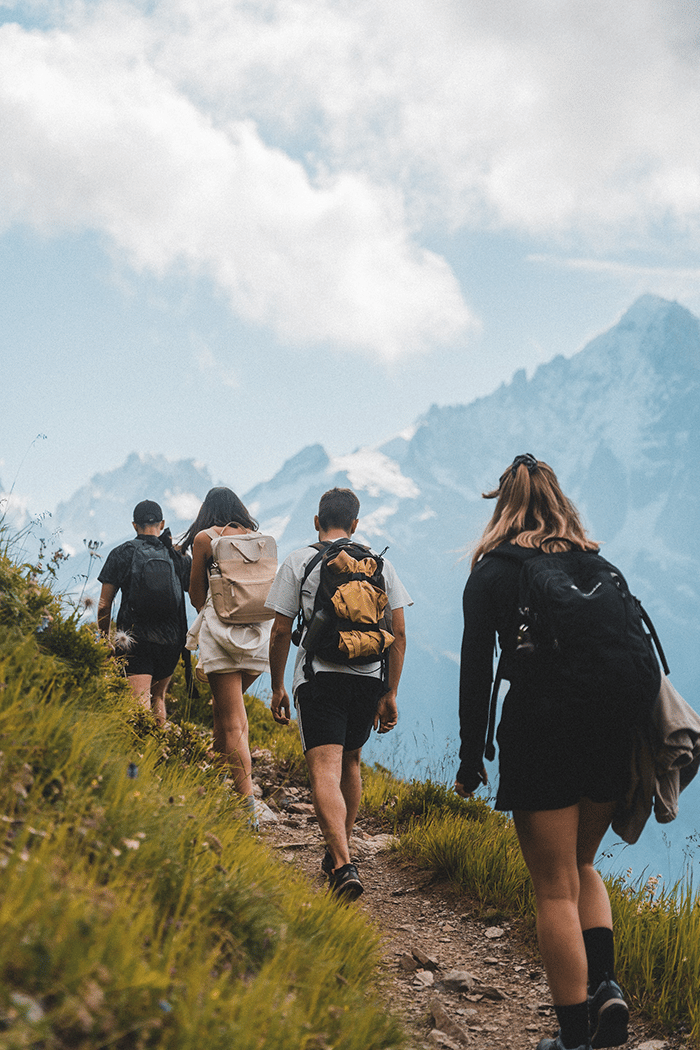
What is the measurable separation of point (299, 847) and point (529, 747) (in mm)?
3501

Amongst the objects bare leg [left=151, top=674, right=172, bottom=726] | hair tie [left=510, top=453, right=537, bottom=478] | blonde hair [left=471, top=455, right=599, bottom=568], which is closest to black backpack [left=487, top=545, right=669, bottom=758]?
blonde hair [left=471, top=455, right=599, bottom=568]

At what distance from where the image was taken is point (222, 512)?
5.50 meters

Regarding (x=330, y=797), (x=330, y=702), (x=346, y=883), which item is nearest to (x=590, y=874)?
(x=346, y=883)

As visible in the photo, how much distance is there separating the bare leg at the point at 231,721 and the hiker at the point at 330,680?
0.70 metres

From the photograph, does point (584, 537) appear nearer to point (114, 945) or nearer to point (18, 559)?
point (114, 945)

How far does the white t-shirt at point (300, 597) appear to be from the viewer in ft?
14.4

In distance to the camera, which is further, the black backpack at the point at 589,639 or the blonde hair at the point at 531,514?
the blonde hair at the point at 531,514

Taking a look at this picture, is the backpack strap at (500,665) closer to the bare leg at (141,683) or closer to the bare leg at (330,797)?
the bare leg at (330,797)

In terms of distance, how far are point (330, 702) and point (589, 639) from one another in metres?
1.98

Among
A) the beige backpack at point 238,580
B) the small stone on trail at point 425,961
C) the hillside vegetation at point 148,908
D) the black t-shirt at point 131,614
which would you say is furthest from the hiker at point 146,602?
the small stone on trail at point 425,961

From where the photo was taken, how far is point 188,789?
3.65 m

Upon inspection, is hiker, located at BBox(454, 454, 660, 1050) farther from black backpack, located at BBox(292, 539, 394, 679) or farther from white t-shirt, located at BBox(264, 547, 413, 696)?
white t-shirt, located at BBox(264, 547, 413, 696)

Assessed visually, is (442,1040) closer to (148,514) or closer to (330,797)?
(330,797)

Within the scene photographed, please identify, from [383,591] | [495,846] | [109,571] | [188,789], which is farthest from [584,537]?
[109,571]
